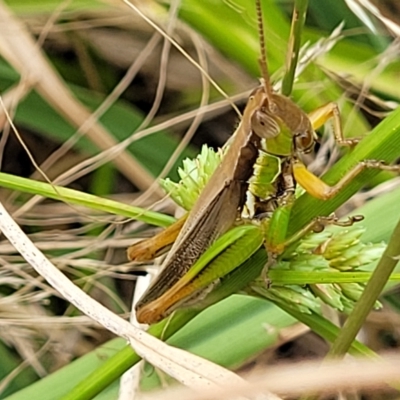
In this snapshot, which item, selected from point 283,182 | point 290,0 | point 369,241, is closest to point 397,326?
point 369,241

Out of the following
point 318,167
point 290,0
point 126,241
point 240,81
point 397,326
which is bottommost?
point 397,326

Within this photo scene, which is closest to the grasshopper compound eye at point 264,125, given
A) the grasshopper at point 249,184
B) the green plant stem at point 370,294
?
the grasshopper at point 249,184

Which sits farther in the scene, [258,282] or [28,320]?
[28,320]

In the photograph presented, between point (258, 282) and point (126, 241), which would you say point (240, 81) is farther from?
point (258, 282)

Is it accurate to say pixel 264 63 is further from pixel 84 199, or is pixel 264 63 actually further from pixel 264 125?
pixel 84 199

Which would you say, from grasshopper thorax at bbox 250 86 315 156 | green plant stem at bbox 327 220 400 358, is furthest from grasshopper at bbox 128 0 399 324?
green plant stem at bbox 327 220 400 358

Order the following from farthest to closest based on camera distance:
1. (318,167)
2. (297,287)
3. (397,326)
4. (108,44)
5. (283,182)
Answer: (108,44)
(318,167)
(397,326)
(283,182)
(297,287)

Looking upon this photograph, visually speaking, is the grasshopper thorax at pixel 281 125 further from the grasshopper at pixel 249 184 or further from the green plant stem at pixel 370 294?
the green plant stem at pixel 370 294
